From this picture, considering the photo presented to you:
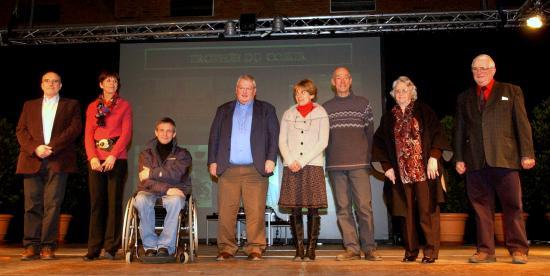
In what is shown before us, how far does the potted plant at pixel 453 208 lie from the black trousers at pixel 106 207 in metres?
3.79

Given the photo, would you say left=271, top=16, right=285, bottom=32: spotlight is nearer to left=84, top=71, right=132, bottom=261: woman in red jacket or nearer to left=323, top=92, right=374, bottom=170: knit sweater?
left=323, top=92, right=374, bottom=170: knit sweater

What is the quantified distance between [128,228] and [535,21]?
480 cm

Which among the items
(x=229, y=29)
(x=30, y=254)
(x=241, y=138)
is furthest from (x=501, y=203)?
(x=229, y=29)

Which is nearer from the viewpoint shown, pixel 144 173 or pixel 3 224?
pixel 144 173

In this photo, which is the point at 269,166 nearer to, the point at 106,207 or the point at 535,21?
the point at 106,207

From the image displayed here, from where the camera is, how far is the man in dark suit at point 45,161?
392 cm

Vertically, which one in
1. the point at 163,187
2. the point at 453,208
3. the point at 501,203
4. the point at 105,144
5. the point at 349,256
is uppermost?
the point at 105,144

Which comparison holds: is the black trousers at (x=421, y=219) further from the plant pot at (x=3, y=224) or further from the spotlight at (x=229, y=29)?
the plant pot at (x=3, y=224)

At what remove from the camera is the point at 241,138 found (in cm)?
403

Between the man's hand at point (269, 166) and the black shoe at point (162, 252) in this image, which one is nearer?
the black shoe at point (162, 252)

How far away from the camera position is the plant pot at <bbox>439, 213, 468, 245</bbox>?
20.7 feet

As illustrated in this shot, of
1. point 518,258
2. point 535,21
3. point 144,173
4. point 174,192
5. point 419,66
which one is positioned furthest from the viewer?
point 419,66

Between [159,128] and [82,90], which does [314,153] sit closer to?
[159,128]

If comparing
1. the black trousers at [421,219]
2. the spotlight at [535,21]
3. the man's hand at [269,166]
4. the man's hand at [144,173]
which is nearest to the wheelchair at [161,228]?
the man's hand at [144,173]
